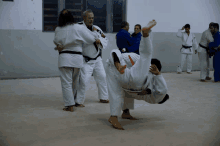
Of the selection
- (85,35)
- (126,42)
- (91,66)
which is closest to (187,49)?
(126,42)

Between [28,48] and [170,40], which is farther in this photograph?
[170,40]

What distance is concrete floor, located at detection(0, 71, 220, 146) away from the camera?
8.30ft

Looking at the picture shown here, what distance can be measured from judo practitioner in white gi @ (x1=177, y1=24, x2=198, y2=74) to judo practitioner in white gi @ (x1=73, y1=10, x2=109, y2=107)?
190 inches

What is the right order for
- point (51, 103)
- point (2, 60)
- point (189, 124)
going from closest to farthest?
point (189, 124), point (51, 103), point (2, 60)

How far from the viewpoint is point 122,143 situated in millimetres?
2461

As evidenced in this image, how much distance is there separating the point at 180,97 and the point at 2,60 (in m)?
4.65

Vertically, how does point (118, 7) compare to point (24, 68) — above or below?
above

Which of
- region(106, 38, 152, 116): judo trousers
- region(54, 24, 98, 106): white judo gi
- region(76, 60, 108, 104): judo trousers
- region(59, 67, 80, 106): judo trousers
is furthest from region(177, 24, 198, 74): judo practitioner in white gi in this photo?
region(106, 38, 152, 116): judo trousers

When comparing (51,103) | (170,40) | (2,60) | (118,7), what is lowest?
(51,103)

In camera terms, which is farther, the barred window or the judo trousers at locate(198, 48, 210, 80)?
the barred window

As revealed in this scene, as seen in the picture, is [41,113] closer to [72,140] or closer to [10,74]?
[72,140]

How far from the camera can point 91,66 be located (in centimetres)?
425

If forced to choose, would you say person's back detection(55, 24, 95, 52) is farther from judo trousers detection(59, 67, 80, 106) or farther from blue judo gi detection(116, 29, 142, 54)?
blue judo gi detection(116, 29, 142, 54)

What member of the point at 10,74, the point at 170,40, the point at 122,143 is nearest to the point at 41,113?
the point at 122,143
